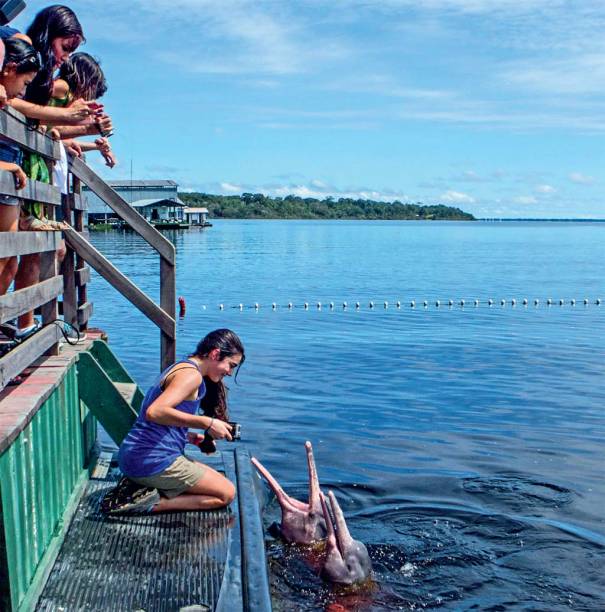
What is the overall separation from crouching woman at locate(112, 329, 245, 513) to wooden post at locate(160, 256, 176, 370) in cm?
205

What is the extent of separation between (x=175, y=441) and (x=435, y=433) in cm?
812

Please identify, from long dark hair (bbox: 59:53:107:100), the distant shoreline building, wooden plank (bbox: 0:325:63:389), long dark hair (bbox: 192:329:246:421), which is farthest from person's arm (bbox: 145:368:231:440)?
the distant shoreline building

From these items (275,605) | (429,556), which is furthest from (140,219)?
(429,556)

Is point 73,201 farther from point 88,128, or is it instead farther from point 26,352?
point 26,352

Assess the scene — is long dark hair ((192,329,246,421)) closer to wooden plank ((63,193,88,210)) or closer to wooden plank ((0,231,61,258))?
wooden plank ((0,231,61,258))

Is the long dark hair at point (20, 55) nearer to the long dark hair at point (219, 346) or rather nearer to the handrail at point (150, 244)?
→ the long dark hair at point (219, 346)

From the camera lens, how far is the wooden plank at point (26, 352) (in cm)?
510

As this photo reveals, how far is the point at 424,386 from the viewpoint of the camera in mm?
18359

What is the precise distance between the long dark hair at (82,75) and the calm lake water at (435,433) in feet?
14.9

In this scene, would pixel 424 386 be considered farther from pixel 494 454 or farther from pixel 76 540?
pixel 76 540

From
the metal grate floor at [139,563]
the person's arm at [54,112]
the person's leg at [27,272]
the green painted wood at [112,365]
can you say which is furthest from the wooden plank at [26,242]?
the metal grate floor at [139,563]

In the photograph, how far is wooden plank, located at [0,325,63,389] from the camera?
5.10 metres

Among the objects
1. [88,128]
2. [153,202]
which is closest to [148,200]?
[153,202]

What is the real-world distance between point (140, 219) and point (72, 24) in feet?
7.75
